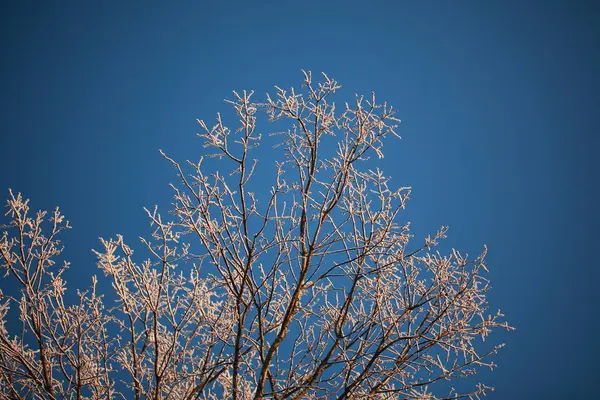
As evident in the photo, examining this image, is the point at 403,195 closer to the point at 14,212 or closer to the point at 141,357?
the point at 141,357

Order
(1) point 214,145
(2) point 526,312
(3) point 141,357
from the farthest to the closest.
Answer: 1. (2) point 526,312
2. (3) point 141,357
3. (1) point 214,145

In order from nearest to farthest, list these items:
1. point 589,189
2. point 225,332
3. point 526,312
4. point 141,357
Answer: point 225,332, point 141,357, point 526,312, point 589,189

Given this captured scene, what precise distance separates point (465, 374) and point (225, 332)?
7.06 feet

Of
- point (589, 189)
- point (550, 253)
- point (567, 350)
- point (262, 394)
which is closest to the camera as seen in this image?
point (262, 394)

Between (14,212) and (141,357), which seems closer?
(14,212)

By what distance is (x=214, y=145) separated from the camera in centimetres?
322

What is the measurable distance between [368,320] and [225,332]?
125 cm

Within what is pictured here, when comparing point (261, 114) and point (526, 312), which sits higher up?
point (526, 312)

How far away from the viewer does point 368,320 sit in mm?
3861

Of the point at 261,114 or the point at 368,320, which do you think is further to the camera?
the point at 368,320

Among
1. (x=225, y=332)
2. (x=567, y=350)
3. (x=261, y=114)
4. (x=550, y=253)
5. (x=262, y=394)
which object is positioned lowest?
(x=262, y=394)

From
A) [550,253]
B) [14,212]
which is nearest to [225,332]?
[14,212]

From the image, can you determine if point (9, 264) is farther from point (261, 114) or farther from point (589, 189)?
point (589, 189)

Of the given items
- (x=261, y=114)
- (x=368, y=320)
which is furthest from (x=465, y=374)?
(x=261, y=114)
